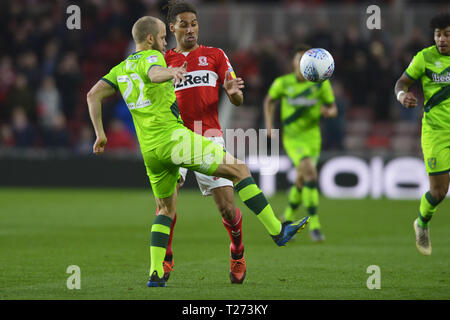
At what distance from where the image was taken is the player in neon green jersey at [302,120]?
1066cm

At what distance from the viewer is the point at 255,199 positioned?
6.36 meters

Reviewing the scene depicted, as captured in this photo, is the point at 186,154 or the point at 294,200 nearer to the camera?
the point at 186,154

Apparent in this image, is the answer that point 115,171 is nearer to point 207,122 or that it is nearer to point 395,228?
point 395,228

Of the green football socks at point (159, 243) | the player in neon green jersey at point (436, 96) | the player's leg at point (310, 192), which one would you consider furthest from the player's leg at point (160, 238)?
the player's leg at point (310, 192)

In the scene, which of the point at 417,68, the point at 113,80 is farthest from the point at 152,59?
the point at 417,68

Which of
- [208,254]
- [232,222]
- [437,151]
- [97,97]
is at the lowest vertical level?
[208,254]

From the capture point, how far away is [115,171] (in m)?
18.5

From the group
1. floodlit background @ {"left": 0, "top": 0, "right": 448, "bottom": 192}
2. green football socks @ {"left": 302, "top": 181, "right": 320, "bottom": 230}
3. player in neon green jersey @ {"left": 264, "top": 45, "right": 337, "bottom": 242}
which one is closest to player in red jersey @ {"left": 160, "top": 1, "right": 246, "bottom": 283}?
green football socks @ {"left": 302, "top": 181, "right": 320, "bottom": 230}

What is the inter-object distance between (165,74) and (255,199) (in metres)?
1.23

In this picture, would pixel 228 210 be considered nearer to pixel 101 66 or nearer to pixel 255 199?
pixel 255 199

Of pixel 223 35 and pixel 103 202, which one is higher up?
pixel 223 35

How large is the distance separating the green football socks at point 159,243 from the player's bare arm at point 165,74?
48.2 inches

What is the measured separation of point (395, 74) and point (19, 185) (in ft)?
28.2

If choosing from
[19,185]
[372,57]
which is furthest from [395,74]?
[19,185]
